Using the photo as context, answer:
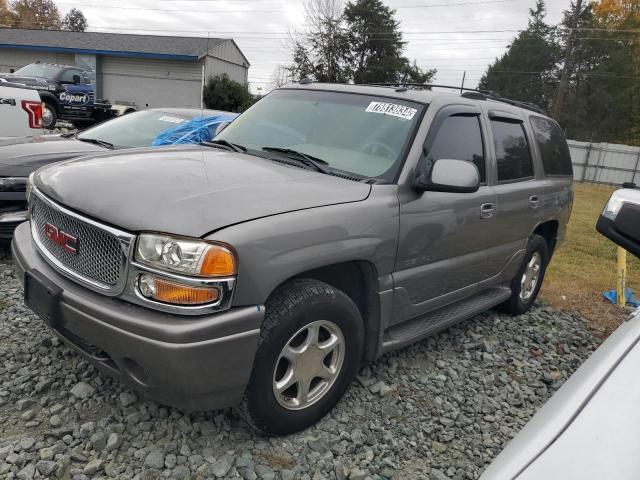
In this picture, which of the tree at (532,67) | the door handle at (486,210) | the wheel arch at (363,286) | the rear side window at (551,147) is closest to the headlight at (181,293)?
the wheel arch at (363,286)

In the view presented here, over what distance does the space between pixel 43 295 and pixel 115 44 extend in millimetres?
34965

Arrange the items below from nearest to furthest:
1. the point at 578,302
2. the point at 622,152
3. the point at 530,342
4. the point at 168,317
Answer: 1. the point at 168,317
2. the point at 530,342
3. the point at 578,302
4. the point at 622,152

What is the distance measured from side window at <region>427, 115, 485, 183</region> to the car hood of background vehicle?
29.0 inches

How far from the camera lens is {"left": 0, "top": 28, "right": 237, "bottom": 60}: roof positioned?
103ft

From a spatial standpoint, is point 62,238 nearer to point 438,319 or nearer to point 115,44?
point 438,319

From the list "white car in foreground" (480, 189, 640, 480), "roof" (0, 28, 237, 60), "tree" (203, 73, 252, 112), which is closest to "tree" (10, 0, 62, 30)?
"roof" (0, 28, 237, 60)

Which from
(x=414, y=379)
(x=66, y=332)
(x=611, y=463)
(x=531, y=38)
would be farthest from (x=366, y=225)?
(x=531, y=38)

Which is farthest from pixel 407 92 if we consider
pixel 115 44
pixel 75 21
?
pixel 75 21

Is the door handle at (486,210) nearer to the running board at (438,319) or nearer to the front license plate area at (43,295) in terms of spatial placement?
the running board at (438,319)

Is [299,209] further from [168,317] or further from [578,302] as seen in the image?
[578,302]

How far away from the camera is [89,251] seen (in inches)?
94.5

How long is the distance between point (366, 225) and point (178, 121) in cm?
423

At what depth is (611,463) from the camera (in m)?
1.10

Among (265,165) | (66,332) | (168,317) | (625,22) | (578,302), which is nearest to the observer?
(168,317)
